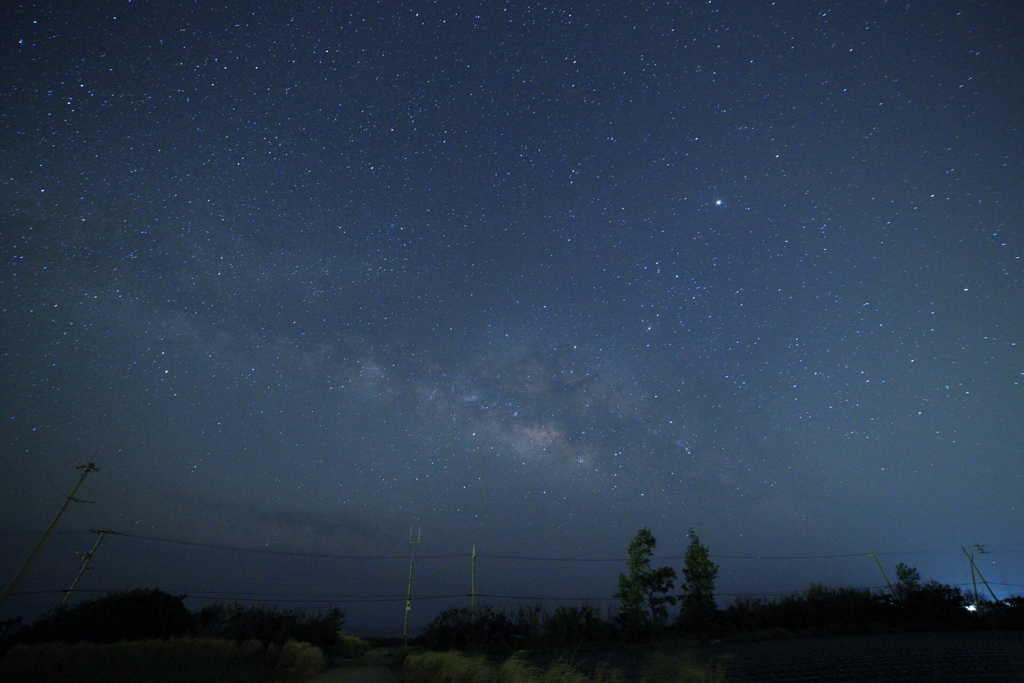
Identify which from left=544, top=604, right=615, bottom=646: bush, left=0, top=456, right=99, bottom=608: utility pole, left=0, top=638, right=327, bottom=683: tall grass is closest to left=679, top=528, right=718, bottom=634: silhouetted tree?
left=544, top=604, right=615, bottom=646: bush

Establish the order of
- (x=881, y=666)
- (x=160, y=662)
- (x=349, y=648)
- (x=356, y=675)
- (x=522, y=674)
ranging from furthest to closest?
1. (x=349, y=648)
2. (x=356, y=675)
3. (x=160, y=662)
4. (x=881, y=666)
5. (x=522, y=674)

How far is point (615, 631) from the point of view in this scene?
32.7 m

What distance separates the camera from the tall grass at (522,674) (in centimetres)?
1022

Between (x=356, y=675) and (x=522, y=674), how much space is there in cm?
1286

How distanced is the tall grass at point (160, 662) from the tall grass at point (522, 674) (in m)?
6.21

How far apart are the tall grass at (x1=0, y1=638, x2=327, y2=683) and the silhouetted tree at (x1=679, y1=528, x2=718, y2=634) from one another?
30.1m

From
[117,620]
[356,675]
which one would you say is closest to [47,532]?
[117,620]

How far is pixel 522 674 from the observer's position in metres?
11.2

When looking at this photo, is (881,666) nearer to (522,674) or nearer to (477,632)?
(522,674)

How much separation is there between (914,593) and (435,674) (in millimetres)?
41152

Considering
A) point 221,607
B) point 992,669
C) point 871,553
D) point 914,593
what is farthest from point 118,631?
point 871,553

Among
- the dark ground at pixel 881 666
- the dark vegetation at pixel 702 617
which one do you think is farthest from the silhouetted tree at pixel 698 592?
the dark ground at pixel 881 666

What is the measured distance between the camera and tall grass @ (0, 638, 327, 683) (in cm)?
1430

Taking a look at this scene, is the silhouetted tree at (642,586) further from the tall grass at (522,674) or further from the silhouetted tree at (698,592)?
the tall grass at (522,674)
